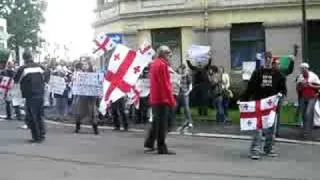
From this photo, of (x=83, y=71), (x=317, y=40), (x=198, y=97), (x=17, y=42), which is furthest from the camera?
(x=17, y=42)

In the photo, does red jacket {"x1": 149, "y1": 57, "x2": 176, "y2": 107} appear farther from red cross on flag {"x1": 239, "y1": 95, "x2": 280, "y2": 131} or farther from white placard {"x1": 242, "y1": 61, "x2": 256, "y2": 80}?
white placard {"x1": 242, "y1": 61, "x2": 256, "y2": 80}

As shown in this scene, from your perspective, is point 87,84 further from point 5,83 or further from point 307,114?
point 307,114

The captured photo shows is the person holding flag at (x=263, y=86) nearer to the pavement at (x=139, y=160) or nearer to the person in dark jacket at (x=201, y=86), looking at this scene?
the pavement at (x=139, y=160)

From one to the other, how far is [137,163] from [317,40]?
58.0 feet

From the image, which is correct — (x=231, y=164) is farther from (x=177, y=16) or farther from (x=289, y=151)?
(x=177, y=16)

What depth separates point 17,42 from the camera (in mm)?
78000

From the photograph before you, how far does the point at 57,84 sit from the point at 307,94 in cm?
943

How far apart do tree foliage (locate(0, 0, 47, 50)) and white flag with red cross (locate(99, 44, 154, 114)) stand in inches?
2339

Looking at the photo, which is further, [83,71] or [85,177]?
[83,71]

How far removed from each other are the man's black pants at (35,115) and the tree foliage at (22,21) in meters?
61.6

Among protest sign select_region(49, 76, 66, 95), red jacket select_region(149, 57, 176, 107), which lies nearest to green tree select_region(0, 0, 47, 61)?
protest sign select_region(49, 76, 66, 95)

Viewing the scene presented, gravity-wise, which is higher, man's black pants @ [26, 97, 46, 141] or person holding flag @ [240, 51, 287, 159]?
person holding flag @ [240, 51, 287, 159]

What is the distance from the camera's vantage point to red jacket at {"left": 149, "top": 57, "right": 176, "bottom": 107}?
13234mm

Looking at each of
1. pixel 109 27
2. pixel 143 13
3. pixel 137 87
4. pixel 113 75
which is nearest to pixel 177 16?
pixel 143 13
